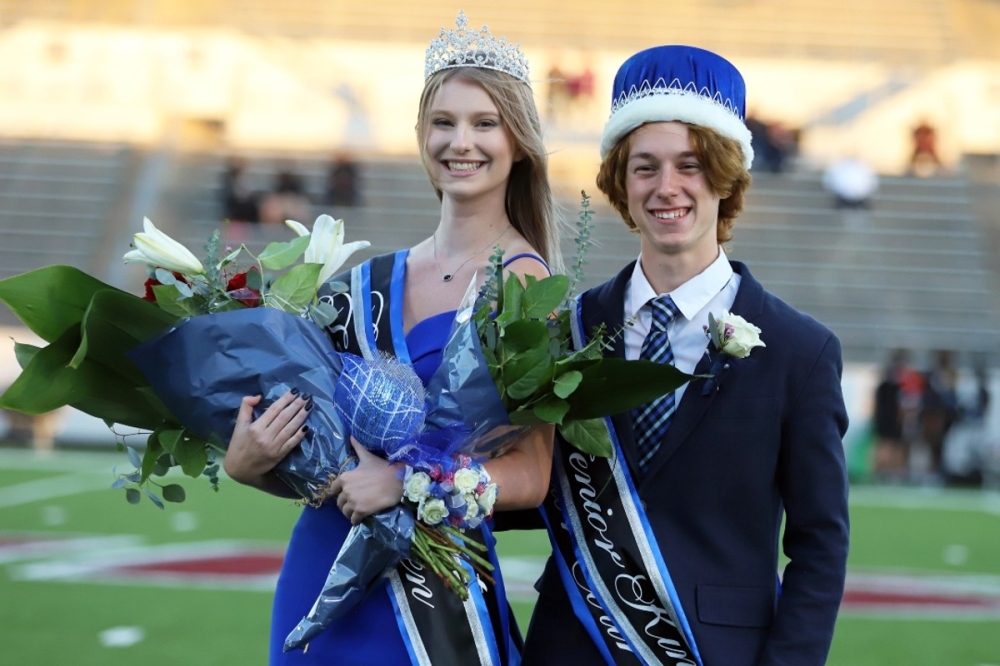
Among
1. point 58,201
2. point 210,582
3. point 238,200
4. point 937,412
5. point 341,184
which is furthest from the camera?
point 58,201

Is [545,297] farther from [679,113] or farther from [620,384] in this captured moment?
[679,113]

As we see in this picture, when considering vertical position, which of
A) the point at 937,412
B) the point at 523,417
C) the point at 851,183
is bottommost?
the point at 937,412

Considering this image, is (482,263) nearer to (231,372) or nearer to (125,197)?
(231,372)

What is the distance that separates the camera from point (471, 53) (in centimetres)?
258

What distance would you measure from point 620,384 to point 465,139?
0.56 meters

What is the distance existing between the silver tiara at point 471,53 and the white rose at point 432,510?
828 mm

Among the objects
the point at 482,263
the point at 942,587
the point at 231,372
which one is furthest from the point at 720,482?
the point at 942,587

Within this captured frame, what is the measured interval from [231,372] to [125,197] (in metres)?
15.4

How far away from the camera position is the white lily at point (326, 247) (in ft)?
8.13

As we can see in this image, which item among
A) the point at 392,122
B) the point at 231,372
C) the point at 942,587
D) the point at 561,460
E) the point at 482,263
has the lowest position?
the point at 942,587

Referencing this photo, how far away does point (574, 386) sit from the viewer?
2174 millimetres

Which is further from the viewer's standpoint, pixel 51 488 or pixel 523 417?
pixel 51 488

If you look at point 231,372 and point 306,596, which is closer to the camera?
point 231,372

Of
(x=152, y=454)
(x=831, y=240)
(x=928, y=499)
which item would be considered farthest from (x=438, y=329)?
(x=831, y=240)
